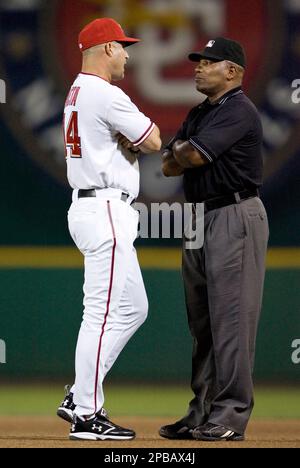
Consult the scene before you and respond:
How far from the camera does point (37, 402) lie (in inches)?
188

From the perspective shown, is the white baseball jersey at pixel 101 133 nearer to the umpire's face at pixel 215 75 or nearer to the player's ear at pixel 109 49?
the player's ear at pixel 109 49

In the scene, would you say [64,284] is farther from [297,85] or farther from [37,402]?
[297,85]

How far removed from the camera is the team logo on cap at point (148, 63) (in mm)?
4859

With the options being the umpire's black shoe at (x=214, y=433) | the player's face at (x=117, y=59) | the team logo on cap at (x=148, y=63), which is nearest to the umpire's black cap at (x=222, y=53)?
the player's face at (x=117, y=59)

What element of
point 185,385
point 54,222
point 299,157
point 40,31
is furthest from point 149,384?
point 40,31

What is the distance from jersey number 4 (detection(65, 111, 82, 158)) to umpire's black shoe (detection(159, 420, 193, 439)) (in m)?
1.03

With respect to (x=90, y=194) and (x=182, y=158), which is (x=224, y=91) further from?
(x=90, y=194)

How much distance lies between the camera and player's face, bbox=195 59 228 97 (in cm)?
369

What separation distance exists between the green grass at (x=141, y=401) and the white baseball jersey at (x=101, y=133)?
4.62 ft

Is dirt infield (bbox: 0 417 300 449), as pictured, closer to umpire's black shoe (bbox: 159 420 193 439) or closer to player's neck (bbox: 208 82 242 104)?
umpire's black shoe (bbox: 159 420 193 439)

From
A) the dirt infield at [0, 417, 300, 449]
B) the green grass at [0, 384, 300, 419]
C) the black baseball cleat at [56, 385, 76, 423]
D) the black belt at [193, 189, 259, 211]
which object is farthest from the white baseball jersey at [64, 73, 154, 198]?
the green grass at [0, 384, 300, 419]

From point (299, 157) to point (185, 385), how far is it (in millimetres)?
1212

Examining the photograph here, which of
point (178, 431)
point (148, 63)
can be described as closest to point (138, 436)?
point (178, 431)

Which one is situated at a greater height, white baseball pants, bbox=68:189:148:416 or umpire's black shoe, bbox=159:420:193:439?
white baseball pants, bbox=68:189:148:416
